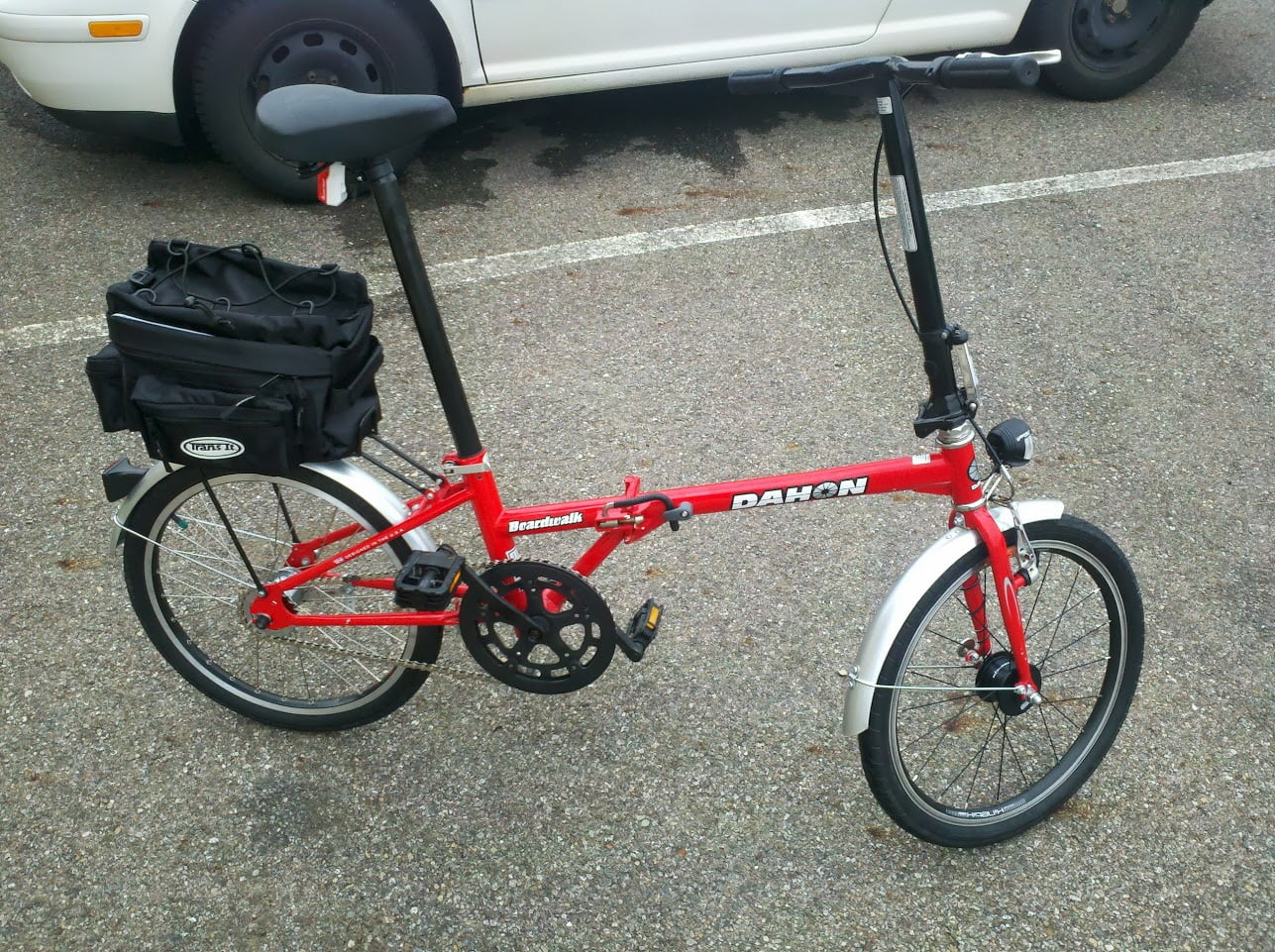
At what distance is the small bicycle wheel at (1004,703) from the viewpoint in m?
2.29

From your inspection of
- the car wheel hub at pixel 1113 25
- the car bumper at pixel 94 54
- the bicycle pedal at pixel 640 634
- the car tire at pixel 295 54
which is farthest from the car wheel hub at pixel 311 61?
the car wheel hub at pixel 1113 25

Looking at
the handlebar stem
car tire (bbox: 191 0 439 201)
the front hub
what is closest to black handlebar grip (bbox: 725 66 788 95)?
the handlebar stem

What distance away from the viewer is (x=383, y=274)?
4.42 m

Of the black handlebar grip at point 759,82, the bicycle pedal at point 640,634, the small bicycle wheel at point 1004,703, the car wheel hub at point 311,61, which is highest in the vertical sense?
the black handlebar grip at point 759,82

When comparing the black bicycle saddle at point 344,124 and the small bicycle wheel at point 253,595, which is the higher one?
the black bicycle saddle at point 344,124

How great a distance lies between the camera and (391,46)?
15.0ft

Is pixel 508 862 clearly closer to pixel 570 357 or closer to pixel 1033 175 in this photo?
pixel 570 357

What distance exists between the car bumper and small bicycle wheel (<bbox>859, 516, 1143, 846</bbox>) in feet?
11.9

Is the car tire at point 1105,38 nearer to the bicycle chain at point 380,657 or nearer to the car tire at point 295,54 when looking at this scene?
the car tire at point 295,54

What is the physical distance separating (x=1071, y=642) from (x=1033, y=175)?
2.89 metres

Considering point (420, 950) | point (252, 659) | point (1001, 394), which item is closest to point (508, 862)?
point (420, 950)

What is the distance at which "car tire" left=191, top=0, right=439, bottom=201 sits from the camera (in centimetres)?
447

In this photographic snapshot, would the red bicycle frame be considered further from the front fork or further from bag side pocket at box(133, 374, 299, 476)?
bag side pocket at box(133, 374, 299, 476)

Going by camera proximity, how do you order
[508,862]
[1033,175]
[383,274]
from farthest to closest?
1. [1033,175]
2. [383,274]
3. [508,862]
